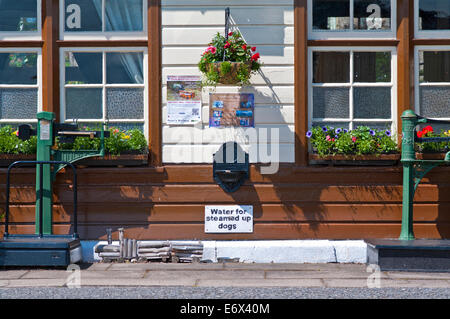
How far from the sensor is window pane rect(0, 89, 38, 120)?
8055mm

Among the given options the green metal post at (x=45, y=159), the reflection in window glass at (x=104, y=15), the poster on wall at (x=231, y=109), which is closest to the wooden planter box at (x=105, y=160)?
the green metal post at (x=45, y=159)

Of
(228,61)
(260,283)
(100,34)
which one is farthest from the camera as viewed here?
(100,34)

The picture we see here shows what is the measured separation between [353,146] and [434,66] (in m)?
1.50

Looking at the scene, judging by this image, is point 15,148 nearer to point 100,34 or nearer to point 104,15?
point 100,34

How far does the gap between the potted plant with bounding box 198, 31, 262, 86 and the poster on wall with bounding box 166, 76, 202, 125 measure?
1.25 ft

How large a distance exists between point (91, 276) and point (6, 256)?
3.44ft

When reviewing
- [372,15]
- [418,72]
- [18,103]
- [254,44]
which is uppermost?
[372,15]

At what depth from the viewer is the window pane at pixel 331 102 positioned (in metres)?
8.02

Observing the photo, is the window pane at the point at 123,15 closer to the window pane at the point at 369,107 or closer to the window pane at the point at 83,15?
the window pane at the point at 83,15

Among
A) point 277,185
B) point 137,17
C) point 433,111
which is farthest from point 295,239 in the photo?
point 137,17

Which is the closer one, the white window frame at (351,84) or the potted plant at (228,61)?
the potted plant at (228,61)

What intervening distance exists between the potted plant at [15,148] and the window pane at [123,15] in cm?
173

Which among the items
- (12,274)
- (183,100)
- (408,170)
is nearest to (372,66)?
(408,170)

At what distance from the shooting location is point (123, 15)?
8062 mm
